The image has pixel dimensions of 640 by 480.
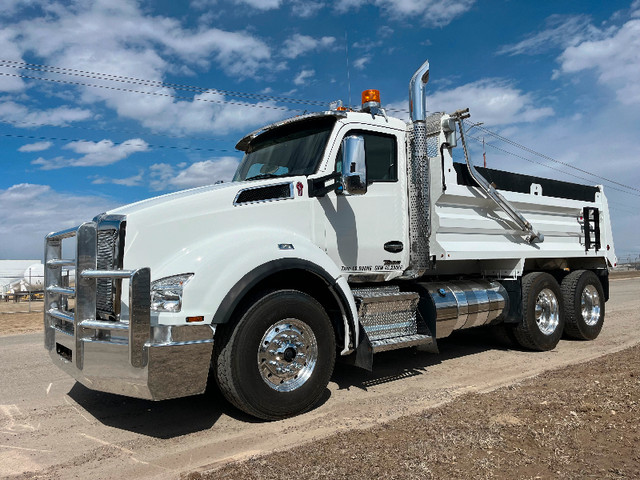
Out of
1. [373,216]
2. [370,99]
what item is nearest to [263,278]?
[373,216]

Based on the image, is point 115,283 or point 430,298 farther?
point 430,298

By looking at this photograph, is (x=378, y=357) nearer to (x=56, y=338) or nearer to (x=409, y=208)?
(x=409, y=208)

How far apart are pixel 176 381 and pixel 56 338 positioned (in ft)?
4.91

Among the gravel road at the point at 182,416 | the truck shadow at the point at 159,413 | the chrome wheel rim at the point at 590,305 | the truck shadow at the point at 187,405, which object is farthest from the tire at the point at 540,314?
the truck shadow at the point at 159,413

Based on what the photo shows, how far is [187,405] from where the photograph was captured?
4.74m

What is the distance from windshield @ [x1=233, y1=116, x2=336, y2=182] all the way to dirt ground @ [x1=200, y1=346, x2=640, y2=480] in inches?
101

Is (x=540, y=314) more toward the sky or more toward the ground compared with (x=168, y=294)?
more toward the ground

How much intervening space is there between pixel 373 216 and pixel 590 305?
5210 millimetres

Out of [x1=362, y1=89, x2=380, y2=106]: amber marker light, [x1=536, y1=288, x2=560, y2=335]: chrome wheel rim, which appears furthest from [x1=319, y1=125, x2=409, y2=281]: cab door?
[x1=536, y1=288, x2=560, y2=335]: chrome wheel rim

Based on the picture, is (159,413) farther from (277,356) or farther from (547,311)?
(547,311)

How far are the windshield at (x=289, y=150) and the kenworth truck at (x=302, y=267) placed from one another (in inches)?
0.7

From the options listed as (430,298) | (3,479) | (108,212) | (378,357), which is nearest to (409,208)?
(430,298)

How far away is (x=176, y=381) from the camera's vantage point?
11.7 feet

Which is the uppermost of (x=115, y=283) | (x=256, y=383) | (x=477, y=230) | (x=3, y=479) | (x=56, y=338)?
(x=477, y=230)
